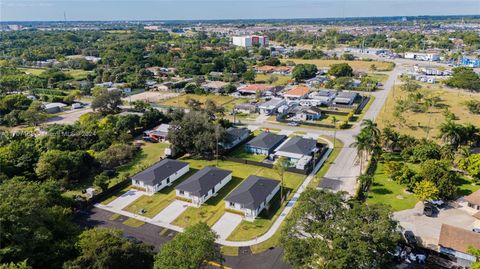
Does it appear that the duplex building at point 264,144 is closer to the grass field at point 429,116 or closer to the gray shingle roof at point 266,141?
the gray shingle roof at point 266,141

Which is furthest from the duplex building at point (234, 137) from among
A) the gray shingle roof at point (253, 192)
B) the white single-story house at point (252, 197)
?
the white single-story house at point (252, 197)

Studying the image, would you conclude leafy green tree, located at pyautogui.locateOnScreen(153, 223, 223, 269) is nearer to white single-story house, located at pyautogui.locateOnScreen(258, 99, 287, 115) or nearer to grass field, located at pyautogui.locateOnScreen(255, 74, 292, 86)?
white single-story house, located at pyautogui.locateOnScreen(258, 99, 287, 115)

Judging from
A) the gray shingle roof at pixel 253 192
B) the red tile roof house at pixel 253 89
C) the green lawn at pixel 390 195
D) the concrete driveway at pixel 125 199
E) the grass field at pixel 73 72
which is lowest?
the concrete driveway at pixel 125 199

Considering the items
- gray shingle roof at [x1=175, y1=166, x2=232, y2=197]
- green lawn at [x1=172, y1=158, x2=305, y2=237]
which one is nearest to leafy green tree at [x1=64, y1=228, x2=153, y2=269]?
green lawn at [x1=172, y1=158, x2=305, y2=237]

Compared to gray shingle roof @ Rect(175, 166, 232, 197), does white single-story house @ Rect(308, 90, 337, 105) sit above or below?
above

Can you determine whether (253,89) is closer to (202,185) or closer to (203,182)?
(203,182)

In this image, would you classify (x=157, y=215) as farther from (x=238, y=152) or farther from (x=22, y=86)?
(x=22, y=86)

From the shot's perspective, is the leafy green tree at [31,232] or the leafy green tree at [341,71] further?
the leafy green tree at [341,71]
